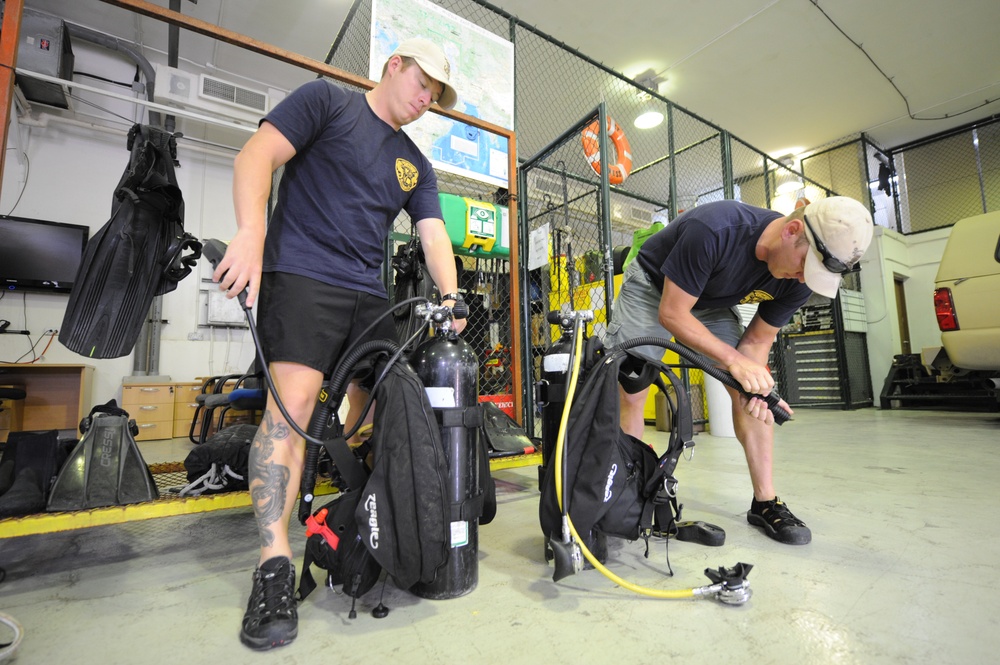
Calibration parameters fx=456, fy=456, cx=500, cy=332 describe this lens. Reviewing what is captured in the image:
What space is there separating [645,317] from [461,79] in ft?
6.78

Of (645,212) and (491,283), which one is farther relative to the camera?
(645,212)

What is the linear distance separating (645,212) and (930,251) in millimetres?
4484

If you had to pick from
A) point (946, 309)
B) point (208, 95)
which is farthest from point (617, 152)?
point (208, 95)

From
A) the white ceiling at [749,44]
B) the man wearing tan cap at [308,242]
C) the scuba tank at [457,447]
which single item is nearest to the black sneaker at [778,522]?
the scuba tank at [457,447]

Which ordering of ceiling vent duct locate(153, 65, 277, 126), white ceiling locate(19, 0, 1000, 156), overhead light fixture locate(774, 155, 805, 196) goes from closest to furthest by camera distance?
white ceiling locate(19, 0, 1000, 156), ceiling vent duct locate(153, 65, 277, 126), overhead light fixture locate(774, 155, 805, 196)

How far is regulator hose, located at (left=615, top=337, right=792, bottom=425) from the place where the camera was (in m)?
1.20

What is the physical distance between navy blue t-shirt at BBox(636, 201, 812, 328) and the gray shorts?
82mm

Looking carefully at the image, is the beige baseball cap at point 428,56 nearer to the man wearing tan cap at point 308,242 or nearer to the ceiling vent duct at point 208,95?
the man wearing tan cap at point 308,242

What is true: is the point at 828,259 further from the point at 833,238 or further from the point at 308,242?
the point at 308,242

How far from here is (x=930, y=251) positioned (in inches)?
285

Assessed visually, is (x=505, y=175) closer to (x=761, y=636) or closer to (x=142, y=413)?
(x=761, y=636)

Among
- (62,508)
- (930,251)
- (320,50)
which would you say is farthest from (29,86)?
(930,251)

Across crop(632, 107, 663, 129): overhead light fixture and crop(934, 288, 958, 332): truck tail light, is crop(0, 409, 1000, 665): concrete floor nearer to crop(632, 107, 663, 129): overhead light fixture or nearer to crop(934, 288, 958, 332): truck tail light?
crop(934, 288, 958, 332): truck tail light

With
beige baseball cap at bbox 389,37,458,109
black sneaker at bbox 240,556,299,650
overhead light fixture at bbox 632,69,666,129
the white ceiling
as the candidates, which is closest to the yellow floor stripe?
black sneaker at bbox 240,556,299,650
